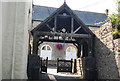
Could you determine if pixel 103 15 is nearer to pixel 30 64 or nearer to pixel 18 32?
pixel 30 64

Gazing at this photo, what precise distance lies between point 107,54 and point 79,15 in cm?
1425

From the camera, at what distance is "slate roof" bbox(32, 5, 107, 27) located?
59.0ft

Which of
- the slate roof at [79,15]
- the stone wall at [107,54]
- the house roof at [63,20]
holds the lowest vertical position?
the stone wall at [107,54]

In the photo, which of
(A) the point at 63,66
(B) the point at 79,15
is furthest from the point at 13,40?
(B) the point at 79,15

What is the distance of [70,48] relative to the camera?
22.3 m

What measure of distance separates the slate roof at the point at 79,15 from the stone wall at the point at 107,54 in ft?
35.1

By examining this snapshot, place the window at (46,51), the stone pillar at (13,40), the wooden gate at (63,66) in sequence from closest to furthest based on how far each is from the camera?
the stone pillar at (13,40), the wooden gate at (63,66), the window at (46,51)

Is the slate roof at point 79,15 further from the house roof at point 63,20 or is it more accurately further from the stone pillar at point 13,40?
the stone pillar at point 13,40

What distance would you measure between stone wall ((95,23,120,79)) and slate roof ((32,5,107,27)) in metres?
10.7

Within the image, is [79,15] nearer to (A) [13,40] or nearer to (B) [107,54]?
(B) [107,54]

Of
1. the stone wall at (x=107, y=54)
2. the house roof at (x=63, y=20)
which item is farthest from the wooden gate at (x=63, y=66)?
the stone wall at (x=107, y=54)

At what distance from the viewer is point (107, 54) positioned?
6727 millimetres

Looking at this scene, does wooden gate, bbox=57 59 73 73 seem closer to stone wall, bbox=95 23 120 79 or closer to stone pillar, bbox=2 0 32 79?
stone wall, bbox=95 23 120 79

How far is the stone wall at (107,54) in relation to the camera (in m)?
5.82
